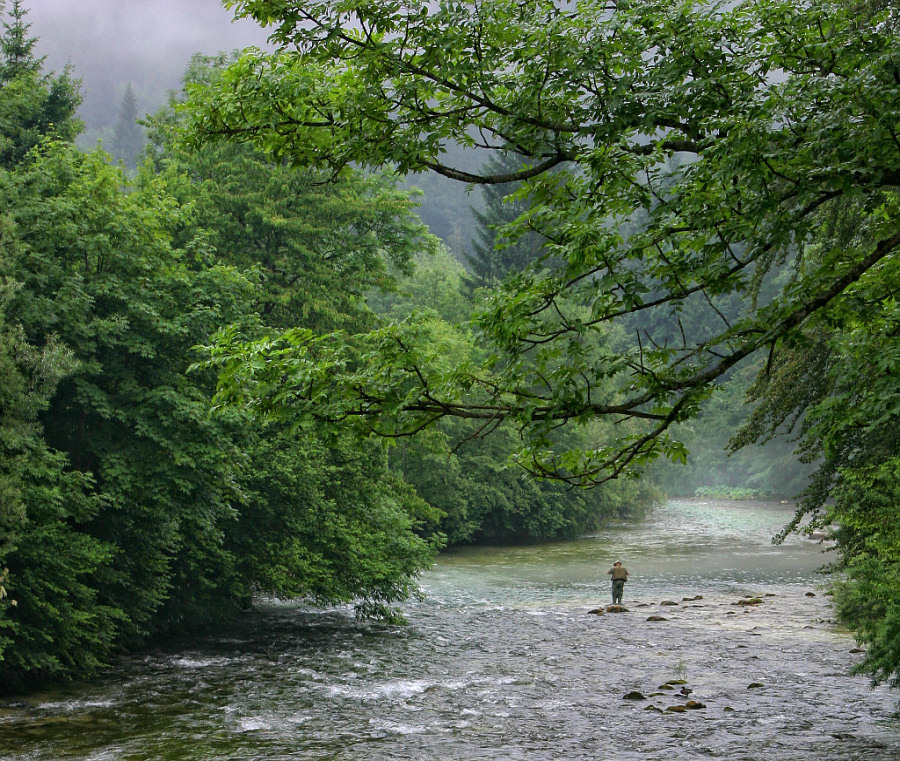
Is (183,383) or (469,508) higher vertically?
(183,383)

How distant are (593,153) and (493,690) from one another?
11617mm

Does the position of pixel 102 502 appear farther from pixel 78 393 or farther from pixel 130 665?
pixel 130 665

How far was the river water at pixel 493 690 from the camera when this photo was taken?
520 inches

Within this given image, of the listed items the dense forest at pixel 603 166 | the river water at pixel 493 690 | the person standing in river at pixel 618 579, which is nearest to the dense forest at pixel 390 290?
the dense forest at pixel 603 166

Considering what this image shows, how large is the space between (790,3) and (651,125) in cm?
183

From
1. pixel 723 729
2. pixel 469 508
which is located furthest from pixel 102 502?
pixel 469 508

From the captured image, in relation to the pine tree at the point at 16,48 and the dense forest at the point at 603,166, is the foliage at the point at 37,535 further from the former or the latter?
the pine tree at the point at 16,48

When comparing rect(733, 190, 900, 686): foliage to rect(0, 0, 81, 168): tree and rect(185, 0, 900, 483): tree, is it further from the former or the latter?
rect(0, 0, 81, 168): tree

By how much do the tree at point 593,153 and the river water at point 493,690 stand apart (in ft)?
22.2

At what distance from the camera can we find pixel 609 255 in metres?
7.37

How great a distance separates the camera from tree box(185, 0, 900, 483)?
7.11 meters

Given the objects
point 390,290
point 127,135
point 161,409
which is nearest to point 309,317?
point 390,290

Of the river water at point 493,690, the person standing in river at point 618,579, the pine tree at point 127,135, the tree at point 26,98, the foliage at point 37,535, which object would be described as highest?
the pine tree at point 127,135

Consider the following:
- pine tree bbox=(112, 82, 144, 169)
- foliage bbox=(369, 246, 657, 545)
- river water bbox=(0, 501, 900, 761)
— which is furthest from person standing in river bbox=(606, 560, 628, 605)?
pine tree bbox=(112, 82, 144, 169)
